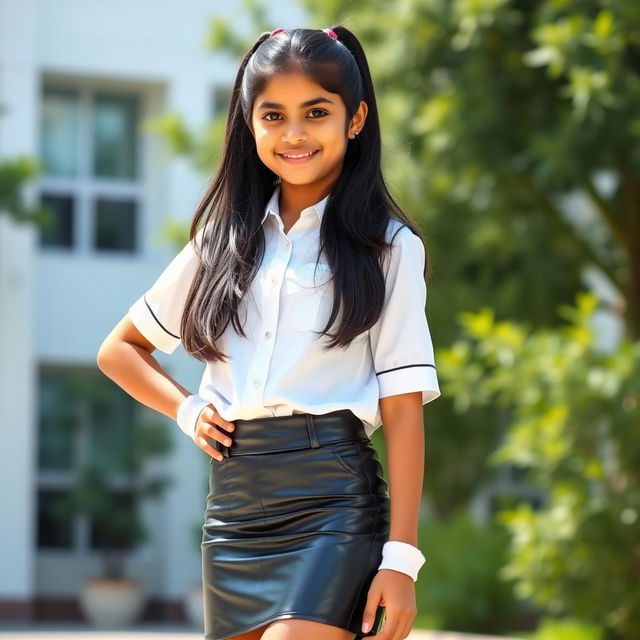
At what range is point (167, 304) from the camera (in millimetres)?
2805

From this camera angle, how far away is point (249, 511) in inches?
100

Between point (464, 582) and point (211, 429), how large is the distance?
7844 millimetres

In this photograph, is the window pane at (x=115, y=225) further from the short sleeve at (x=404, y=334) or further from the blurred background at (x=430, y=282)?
the short sleeve at (x=404, y=334)

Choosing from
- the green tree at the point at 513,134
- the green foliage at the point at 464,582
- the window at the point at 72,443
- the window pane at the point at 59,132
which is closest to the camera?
the green tree at the point at 513,134

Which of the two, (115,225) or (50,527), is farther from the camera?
(115,225)

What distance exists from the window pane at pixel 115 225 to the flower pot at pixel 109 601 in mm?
3505

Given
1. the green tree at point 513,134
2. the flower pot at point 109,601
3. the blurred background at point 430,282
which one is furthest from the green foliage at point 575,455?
the flower pot at point 109,601

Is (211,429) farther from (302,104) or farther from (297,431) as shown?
(302,104)

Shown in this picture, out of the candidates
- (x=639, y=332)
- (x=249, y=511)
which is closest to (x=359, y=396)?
(x=249, y=511)

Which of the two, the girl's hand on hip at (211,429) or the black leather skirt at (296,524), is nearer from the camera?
the black leather skirt at (296,524)

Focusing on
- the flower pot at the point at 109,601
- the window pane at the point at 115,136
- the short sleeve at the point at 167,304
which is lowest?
the flower pot at the point at 109,601

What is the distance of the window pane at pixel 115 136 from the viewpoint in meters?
14.9

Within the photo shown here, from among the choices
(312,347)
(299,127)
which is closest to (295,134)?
(299,127)

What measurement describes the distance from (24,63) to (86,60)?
2.09 feet
